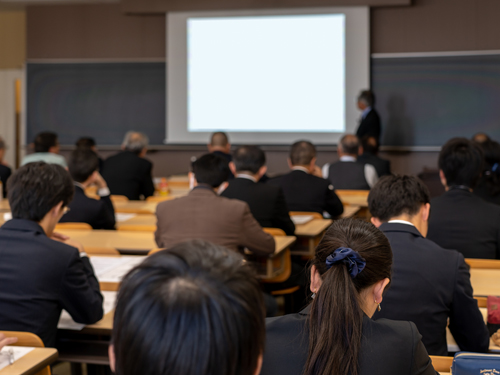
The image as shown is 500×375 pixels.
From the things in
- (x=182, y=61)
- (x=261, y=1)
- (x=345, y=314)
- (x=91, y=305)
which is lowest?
(x=91, y=305)

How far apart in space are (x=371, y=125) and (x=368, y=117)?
0.38 feet

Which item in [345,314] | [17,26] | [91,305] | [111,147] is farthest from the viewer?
[17,26]

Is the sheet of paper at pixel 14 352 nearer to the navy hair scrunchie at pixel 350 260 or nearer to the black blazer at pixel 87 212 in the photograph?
the navy hair scrunchie at pixel 350 260

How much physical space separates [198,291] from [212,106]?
8247 millimetres

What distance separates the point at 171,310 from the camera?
24.9 inches

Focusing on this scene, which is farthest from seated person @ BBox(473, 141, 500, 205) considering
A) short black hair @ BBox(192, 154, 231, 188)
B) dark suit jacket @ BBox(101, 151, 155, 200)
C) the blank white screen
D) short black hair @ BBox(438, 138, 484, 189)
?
the blank white screen

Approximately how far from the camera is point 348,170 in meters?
5.98

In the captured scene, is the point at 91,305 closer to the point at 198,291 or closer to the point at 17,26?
the point at 198,291

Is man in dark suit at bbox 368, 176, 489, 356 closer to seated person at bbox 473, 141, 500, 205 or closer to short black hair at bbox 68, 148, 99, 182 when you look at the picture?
seated person at bbox 473, 141, 500, 205

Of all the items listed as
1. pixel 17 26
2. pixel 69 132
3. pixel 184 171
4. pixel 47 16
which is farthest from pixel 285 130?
pixel 17 26

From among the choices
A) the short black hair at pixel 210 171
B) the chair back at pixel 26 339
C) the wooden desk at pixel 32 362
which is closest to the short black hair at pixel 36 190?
the chair back at pixel 26 339

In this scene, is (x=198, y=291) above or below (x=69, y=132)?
below

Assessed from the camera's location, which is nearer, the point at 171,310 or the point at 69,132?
the point at 171,310

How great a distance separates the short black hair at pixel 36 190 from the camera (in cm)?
223
